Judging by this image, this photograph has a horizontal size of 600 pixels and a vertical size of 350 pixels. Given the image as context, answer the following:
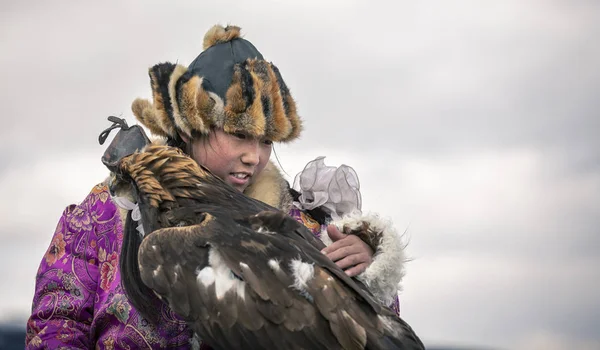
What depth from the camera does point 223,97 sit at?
4.77 metres

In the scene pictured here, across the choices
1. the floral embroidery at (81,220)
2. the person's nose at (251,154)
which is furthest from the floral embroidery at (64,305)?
the person's nose at (251,154)

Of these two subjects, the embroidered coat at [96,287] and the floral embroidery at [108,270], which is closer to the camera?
the embroidered coat at [96,287]

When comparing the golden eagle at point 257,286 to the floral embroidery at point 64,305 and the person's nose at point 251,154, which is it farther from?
the floral embroidery at point 64,305

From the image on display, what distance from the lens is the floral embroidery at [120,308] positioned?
175 inches

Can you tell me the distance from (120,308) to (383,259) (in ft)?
4.60

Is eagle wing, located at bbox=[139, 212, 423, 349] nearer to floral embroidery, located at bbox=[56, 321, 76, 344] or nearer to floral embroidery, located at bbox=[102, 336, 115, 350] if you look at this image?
floral embroidery, located at bbox=[102, 336, 115, 350]

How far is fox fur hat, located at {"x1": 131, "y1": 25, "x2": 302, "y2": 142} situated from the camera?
4.72 metres

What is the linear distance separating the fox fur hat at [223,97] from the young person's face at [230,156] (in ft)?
0.18

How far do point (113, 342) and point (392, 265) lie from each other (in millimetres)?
1515

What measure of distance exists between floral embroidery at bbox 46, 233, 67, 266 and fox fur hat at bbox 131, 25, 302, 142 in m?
0.81

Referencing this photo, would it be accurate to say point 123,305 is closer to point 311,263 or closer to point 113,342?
point 113,342

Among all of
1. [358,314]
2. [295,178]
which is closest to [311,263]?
[358,314]

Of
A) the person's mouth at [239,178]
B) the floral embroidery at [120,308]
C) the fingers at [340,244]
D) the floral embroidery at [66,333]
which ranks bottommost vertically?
the floral embroidery at [66,333]

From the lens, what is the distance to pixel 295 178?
531 centimetres
